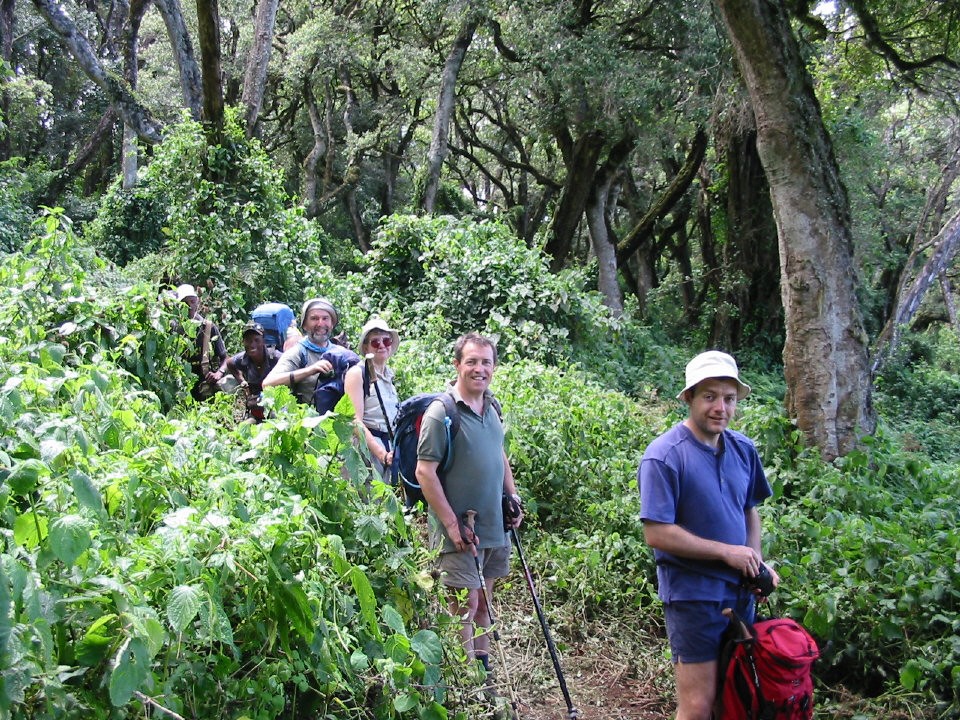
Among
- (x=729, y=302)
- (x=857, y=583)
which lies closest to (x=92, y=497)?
(x=857, y=583)

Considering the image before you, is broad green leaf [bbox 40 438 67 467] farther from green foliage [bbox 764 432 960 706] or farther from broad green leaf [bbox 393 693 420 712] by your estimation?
green foliage [bbox 764 432 960 706]

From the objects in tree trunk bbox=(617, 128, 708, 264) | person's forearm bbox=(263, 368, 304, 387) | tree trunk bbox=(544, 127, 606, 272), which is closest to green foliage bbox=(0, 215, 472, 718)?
person's forearm bbox=(263, 368, 304, 387)

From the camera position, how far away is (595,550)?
17.7 ft

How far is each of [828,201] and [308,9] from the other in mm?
17079

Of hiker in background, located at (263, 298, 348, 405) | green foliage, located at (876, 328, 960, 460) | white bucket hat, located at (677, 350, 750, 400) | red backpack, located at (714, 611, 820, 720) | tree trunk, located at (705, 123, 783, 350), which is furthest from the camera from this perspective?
tree trunk, located at (705, 123, 783, 350)

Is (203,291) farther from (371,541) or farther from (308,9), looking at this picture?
(308,9)

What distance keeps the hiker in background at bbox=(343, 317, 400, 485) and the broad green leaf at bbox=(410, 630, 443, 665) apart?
71.0 inches

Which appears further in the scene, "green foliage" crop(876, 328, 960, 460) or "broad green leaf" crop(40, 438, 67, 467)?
"green foliage" crop(876, 328, 960, 460)

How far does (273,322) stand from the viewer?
22.6ft

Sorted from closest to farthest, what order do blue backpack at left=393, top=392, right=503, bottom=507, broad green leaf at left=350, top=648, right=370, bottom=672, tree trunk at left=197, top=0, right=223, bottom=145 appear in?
broad green leaf at left=350, top=648, right=370, bottom=672, blue backpack at left=393, top=392, right=503, bottom=507, tree trunk at left=197, top=0, right=223, bottom=145

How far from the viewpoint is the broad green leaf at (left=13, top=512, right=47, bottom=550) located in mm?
2257

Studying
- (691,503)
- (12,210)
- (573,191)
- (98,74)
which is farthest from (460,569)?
(12,210)

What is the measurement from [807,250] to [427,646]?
5025mm

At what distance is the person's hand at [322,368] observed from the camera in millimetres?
5164
